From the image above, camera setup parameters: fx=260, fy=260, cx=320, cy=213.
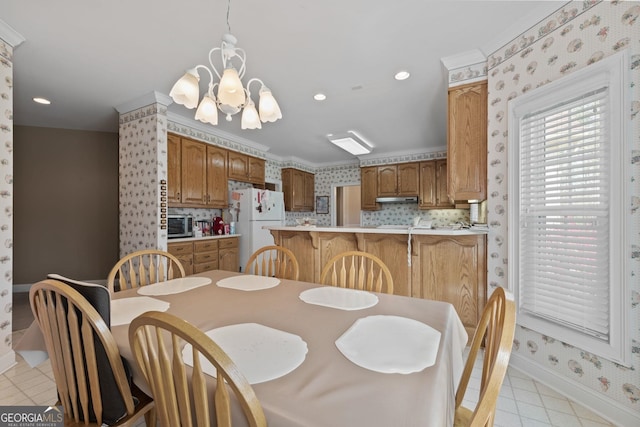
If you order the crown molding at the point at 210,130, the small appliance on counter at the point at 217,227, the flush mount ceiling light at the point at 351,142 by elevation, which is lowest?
the small appliance on counter at the point at 217,227

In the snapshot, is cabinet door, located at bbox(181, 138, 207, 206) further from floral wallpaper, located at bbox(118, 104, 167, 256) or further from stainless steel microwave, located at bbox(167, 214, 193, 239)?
floral wallpaper, located at bbox(118, 104, 167, 256)

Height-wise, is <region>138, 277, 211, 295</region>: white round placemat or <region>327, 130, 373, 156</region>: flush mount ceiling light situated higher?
<region>327, 130, 373, 156</region>: flush mount ceiling light

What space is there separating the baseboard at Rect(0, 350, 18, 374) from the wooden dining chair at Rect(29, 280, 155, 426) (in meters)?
1.65

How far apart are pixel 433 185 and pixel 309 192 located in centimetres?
276

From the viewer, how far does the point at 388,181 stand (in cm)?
523

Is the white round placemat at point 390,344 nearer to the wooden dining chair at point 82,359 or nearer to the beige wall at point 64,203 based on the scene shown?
the wooden dining chair at point 82,359

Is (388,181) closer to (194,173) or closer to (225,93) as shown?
(194,173)

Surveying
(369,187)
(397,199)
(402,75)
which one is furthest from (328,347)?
(369,187)

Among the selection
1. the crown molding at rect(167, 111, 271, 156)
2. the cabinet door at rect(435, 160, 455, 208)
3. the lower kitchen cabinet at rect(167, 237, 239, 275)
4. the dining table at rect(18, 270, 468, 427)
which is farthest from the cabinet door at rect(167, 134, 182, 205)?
the cabinet door at rect(435, 160, 455, 208)

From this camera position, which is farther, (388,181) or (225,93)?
(388,181)

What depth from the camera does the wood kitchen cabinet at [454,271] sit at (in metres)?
2.15

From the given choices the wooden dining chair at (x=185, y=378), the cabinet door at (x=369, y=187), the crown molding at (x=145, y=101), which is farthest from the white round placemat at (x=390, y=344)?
the cabinet door at (x=369, y=187)

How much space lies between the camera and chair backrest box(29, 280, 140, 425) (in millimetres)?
798

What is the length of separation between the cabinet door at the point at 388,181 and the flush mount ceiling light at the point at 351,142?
32.8 inches
